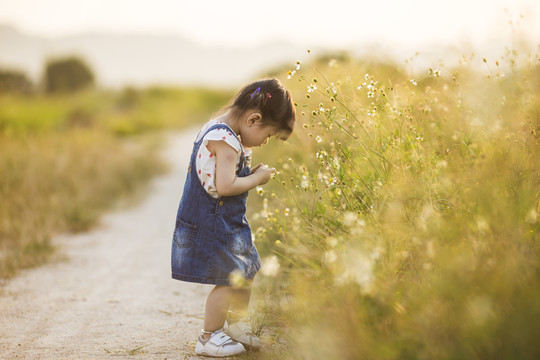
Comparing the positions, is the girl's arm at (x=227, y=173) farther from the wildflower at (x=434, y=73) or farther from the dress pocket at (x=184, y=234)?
the wildflower at (x=434, y=73)

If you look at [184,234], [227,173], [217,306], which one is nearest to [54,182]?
[184,234]

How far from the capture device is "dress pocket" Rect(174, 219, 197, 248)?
2.59 meters

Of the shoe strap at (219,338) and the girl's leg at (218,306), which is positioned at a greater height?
the girl's leg at (218,306)

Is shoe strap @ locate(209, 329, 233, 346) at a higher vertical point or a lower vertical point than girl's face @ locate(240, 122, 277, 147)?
lower

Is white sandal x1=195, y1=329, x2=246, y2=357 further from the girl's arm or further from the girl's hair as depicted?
the girl's hair

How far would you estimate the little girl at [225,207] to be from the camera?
255 cm

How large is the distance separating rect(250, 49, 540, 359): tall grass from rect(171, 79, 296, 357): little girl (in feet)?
0.72

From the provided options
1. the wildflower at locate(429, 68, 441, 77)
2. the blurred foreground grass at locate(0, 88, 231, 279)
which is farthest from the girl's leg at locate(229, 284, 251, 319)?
the wildflower at locate(429, 68, 441, 77)

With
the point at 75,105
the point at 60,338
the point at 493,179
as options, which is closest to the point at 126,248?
the point at 60,338

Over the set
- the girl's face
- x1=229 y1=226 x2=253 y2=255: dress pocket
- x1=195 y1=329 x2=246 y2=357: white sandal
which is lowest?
x1=195 y1=329 x2=246 y2=357: white sandal

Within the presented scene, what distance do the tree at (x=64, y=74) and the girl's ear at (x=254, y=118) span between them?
28721 millimetres

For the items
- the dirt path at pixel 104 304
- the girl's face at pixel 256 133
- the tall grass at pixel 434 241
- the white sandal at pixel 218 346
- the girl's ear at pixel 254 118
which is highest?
the girl's ear at pixel 254 118

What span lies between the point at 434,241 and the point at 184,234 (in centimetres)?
131

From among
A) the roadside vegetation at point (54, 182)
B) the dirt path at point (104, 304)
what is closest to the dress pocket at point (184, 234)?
the dirt path at point (104, 304)
